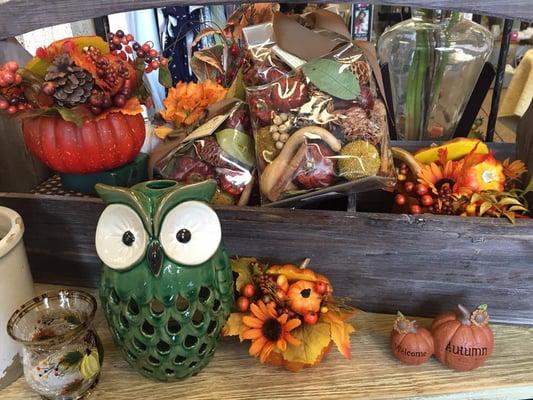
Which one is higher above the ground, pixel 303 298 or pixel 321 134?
pixel 321 134

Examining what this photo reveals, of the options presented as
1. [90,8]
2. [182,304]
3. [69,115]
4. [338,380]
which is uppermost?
[90,8]

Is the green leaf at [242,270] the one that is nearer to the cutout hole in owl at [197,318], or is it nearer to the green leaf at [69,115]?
the cutout hole in owl at [197,318]

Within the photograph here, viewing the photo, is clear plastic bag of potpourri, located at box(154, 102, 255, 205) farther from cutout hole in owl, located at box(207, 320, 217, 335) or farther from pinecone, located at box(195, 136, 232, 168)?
cutout hole in owl, located at box(207, 320, 217, 335)

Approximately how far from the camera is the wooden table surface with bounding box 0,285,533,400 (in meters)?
0.52

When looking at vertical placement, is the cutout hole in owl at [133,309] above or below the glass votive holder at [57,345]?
above

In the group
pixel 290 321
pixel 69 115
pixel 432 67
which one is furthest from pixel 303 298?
pixel 432 67

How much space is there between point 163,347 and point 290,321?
0.12m

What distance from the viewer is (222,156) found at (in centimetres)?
65

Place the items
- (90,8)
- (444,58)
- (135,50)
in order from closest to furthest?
(90,8)
(135,50)
(444,58)

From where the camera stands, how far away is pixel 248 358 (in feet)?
1.83

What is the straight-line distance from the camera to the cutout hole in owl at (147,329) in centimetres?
49

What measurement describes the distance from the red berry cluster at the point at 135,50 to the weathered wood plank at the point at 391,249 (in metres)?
0.19

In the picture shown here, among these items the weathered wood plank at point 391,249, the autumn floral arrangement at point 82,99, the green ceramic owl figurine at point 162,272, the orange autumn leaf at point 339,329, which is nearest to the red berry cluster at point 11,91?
the autumn floral arrangement at point 82,99

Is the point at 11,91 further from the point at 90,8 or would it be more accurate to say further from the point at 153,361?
the point at 153,361
